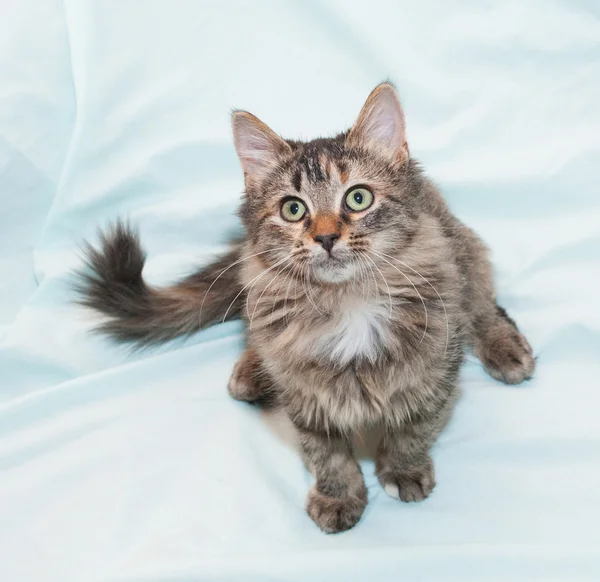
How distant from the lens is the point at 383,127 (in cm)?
142

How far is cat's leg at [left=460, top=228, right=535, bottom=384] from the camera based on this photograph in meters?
1.77

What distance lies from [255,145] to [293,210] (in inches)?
8.3

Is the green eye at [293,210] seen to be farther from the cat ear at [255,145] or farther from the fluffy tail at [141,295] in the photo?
the fluffy tail at [141,295]

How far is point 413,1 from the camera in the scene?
2166mm

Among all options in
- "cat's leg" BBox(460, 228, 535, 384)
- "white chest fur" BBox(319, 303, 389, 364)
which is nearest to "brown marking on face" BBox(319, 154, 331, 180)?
"white chest fur" BBox(319, 303, 389, 364)

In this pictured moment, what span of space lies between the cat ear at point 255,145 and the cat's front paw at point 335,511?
0.75 m

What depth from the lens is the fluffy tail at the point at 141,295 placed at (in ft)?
6.11

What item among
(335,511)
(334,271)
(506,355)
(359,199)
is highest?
(359,199)

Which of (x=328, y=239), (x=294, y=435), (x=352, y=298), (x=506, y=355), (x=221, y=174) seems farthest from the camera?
(x=221, y=174)

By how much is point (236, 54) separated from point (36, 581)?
5.50ft

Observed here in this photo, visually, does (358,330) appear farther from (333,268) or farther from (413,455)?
(413,455)

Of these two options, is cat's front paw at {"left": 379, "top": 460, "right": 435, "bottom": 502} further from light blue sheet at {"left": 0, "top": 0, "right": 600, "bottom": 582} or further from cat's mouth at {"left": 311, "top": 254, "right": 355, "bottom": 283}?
cat's mouth at {"left": 311, "top": 254, "right": 355, "bottom": 283}

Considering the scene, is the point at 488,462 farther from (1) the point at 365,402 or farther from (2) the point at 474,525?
(1) the point at 365,402

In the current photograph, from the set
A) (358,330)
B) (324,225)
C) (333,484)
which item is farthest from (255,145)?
(333,484)
